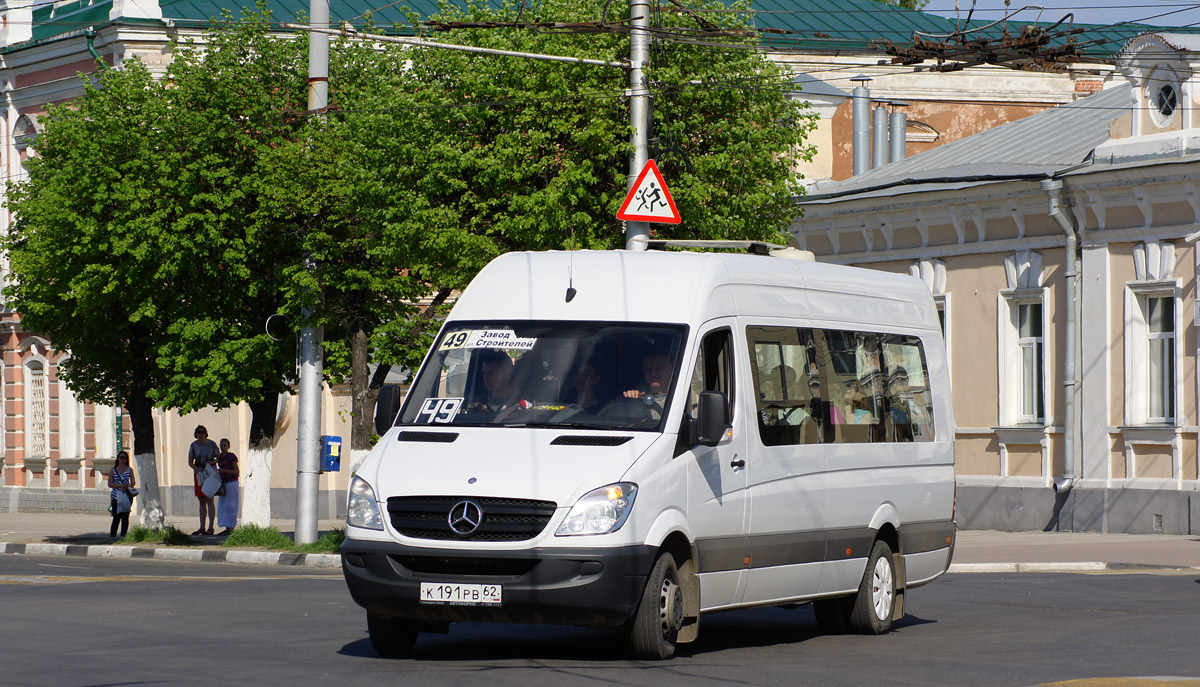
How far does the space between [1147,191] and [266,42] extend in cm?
1214

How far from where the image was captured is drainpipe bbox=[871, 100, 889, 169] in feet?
125

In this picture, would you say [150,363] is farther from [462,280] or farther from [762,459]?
[762,459]

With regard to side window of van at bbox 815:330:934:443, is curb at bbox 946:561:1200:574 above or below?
below

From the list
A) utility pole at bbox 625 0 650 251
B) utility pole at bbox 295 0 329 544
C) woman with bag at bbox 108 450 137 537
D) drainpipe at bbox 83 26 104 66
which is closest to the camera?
utility pole at bbox 625 0 650 251

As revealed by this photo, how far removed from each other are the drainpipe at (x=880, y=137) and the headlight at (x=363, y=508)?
27811 millimetres

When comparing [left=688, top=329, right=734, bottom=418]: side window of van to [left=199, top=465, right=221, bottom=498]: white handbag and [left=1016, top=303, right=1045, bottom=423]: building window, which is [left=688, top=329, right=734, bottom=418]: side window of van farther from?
[left=199, top=465, right=221, bottom=498]: white handbag

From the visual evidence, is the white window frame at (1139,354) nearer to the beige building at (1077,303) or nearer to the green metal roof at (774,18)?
the beige building at (1077,303)

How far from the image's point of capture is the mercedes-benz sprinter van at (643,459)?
1031 centimetres

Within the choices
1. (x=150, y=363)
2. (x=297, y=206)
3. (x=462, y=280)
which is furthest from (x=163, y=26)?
(x=462, y=280)

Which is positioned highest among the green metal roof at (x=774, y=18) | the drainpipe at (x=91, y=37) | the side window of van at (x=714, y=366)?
the green metal roof at (x=774, y=18)

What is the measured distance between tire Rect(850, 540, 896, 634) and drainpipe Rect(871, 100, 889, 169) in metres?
24.9

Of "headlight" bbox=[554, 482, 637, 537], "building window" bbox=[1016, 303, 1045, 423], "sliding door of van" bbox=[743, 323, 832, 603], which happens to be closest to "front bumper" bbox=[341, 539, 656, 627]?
"headlight" bbox=[554, 482, 637, 537]

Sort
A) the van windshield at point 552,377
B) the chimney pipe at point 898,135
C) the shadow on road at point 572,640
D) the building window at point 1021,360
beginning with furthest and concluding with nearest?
1. the chimney pipe at point 898,135
2. the building window at point 1021,360
3. the shadow on road at point 572,640
4. the van windshield at point 552,377

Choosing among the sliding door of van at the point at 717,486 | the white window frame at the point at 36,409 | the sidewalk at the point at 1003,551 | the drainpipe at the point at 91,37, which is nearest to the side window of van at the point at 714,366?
the sliding door of van at the point at 717,486
